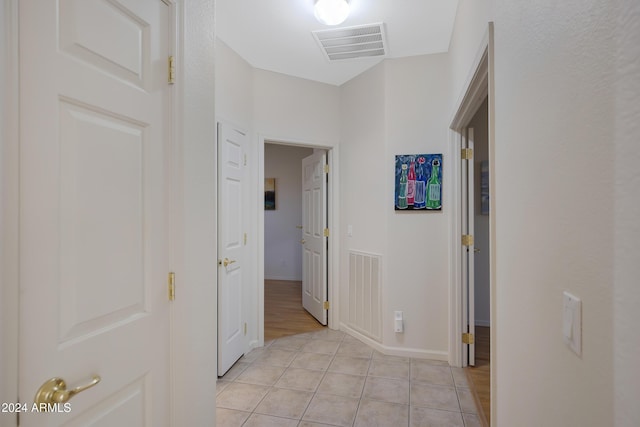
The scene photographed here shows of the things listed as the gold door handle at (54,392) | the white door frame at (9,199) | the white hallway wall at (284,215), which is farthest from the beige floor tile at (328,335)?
the white door frame at (9,199)

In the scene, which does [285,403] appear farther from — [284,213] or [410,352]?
[284,213]

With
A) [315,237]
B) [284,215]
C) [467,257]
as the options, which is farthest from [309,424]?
[284,215]

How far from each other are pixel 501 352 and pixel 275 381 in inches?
71.3

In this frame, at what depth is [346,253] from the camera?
3600mm

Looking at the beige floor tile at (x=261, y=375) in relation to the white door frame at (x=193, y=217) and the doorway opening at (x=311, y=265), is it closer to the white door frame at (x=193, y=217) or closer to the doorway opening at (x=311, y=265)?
the doorway opening at (x=311, y=265)

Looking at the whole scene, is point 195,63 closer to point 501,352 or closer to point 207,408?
point 207,408

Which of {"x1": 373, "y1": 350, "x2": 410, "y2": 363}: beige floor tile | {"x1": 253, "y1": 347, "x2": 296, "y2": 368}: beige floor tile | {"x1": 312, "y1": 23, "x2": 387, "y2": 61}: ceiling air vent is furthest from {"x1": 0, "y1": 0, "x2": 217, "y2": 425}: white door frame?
{"x1": 373, "y1": 350, "x2": 410, "y2": 363}: beige floor tile

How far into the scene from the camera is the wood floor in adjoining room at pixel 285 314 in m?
3.69

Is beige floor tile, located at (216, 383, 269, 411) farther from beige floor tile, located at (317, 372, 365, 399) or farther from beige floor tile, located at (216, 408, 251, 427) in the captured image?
beige floor tile, located at (317, 372, 365, 399)

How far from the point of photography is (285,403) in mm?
2262

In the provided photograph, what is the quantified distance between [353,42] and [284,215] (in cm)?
409

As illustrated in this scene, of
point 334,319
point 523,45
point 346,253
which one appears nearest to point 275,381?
point 334,319

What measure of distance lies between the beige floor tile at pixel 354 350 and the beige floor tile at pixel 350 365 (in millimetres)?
82

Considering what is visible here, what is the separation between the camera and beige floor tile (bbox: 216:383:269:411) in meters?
2.24
